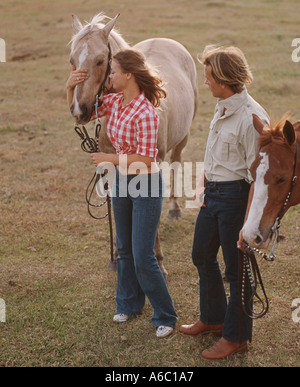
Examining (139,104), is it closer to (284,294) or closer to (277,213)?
(277,213)

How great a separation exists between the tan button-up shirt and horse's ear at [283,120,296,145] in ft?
0.86

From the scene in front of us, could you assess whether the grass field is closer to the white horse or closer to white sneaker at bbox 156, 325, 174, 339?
white sneaker at bbox 156, 325, 174, 339

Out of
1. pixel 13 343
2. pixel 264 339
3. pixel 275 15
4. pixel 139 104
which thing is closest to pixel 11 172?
pixel 13 343

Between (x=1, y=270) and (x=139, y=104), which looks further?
(x=1, y=270)

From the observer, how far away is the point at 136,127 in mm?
3248

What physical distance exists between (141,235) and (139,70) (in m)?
1.18

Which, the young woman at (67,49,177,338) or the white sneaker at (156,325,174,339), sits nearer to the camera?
the young woman at (67,49,177,338)

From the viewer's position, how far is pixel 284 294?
167 inches

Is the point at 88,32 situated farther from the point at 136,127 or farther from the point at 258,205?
the point at 258,205

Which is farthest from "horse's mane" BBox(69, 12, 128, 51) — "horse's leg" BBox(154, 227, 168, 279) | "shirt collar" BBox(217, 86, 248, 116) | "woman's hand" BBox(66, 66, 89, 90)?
"horse's leg" BBox(154, 227, 168, 279)

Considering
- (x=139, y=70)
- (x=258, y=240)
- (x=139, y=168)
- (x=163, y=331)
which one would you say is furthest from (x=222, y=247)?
(x=139, y=70)

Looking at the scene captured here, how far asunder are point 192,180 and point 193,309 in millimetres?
3109

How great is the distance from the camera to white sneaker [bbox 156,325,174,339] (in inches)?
142

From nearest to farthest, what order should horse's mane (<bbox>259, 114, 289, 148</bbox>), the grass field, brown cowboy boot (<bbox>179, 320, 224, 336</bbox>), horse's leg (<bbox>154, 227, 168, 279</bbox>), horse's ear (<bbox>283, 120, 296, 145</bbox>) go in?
horse's ear (<bbox>283, 120, 296, 145</bbox>) < horse's mane (<bbox>259, 114, 289, 148</bbox>) < the grass field < brown cowboy boot (<bbox>179, 320, 224, 336</bbox>) < horse's leg (<bbox>154, 227, 168, 279</bbox>)
